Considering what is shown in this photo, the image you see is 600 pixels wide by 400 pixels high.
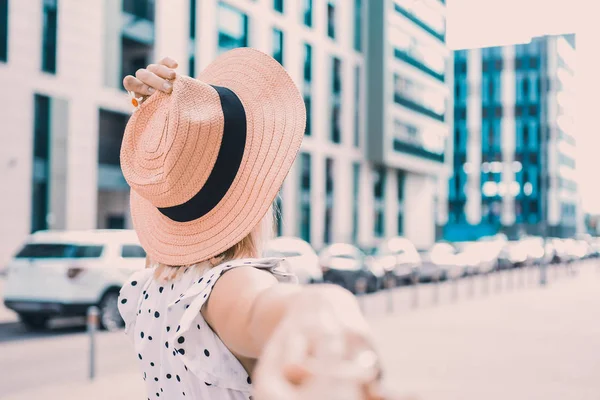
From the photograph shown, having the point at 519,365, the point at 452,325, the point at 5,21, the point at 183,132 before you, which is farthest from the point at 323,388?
the point at 5,21

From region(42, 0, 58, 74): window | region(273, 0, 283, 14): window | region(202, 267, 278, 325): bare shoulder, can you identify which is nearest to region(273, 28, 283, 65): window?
region(273, 0, 283, 14): window

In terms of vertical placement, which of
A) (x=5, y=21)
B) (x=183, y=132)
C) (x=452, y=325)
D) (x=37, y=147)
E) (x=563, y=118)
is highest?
(x=563, y=118)

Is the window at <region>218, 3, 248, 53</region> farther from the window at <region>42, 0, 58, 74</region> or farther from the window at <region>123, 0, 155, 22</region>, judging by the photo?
the window at <region>42, 0, 58, 74</region>

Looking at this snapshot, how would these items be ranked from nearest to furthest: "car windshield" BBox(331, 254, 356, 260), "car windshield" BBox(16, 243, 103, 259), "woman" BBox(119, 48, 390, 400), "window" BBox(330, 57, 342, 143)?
"woman" BBox(119, 48, 390, 400), "car windshield" BBox(16, 243, 103, 259), "car windshield" BBox(331, 254, 356, 260), "window" BBox(330, 57, 342, 143)

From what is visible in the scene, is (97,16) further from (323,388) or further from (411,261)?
(323,388)

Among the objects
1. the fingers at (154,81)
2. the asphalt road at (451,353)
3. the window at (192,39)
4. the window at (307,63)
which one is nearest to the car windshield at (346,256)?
the asphalt road at (451,353)

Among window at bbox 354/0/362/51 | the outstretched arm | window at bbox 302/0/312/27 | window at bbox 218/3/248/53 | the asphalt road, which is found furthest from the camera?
window at bbox 354/0/362/51

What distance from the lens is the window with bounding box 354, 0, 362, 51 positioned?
48.1 m

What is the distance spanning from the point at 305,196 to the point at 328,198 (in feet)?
9.30

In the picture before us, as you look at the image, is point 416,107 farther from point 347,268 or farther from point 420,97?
point 347,268

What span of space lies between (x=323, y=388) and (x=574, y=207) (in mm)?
110396

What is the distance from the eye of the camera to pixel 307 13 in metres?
42.3

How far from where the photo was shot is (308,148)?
41.4 meters

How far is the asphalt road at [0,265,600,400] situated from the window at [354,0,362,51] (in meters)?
31.3
